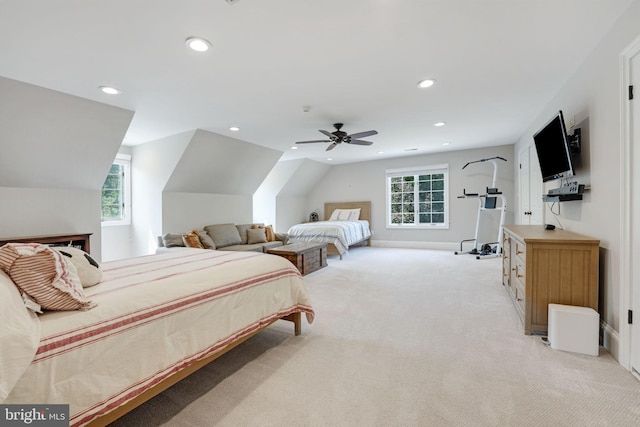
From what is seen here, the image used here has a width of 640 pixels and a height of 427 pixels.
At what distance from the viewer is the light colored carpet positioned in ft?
4.99

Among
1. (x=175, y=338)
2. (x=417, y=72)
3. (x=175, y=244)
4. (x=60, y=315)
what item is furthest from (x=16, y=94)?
(x=417, y=72)

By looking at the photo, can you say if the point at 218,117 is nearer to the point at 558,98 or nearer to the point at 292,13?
the point at 292,13

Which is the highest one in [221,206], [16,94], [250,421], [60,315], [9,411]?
[16,94]

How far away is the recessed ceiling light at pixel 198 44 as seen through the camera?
213 cm

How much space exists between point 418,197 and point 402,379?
20.4 ft

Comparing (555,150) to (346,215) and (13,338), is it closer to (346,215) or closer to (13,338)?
(13,338)

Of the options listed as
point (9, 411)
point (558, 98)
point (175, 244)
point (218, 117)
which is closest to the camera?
point (9, 411)

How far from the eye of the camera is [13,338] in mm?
946

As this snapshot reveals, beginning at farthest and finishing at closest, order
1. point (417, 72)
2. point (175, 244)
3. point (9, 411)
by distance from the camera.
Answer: point (175, 244) → point (417, 72) → point (9, 411)

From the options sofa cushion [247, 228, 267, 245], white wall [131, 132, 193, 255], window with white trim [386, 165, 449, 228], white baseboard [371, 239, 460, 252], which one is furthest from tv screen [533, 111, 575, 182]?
white wall [131, 132, 193, 255]

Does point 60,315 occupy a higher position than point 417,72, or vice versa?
point 417,72

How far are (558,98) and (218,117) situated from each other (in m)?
4.27

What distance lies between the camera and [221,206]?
605 centimetres

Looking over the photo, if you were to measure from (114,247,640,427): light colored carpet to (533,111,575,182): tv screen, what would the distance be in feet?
4.98
